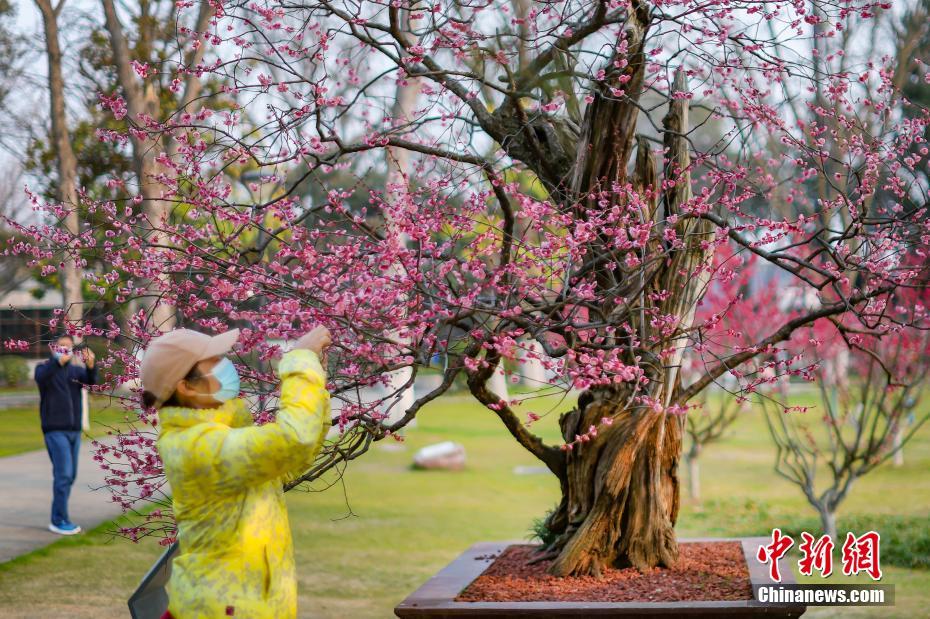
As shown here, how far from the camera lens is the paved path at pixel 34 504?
10211mm

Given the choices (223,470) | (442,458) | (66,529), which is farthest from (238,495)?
(442,458)

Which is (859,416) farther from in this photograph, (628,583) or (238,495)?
(238,495)

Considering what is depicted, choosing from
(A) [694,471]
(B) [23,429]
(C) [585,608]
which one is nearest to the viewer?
(C) [585,608]

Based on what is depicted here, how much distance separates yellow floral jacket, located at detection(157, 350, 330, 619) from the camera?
2895 mm

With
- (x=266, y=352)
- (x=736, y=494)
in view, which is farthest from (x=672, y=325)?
(x=736, y=494)

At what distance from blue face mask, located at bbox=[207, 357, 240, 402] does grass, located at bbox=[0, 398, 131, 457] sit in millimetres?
13891

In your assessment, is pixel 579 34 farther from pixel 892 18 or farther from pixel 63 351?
pixel 892 18

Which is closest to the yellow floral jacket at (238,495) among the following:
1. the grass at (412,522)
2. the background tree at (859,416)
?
the grass at (412,522)

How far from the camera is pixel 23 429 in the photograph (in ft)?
68.4

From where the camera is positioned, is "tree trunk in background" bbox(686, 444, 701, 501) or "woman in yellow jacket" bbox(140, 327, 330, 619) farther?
"tree trunk in background" bbox(686, 444, 701, 501)

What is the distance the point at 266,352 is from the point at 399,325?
3.06ft

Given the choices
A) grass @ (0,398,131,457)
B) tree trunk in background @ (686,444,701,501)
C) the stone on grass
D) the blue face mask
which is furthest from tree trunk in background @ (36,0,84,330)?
the blue face mask

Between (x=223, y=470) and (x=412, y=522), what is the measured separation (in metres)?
9.77

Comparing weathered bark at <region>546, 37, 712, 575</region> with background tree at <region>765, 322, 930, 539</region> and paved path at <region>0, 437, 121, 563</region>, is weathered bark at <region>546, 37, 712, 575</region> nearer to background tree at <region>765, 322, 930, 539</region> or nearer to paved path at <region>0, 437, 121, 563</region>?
background tree at <region>765, 322, 930, 539</region>
